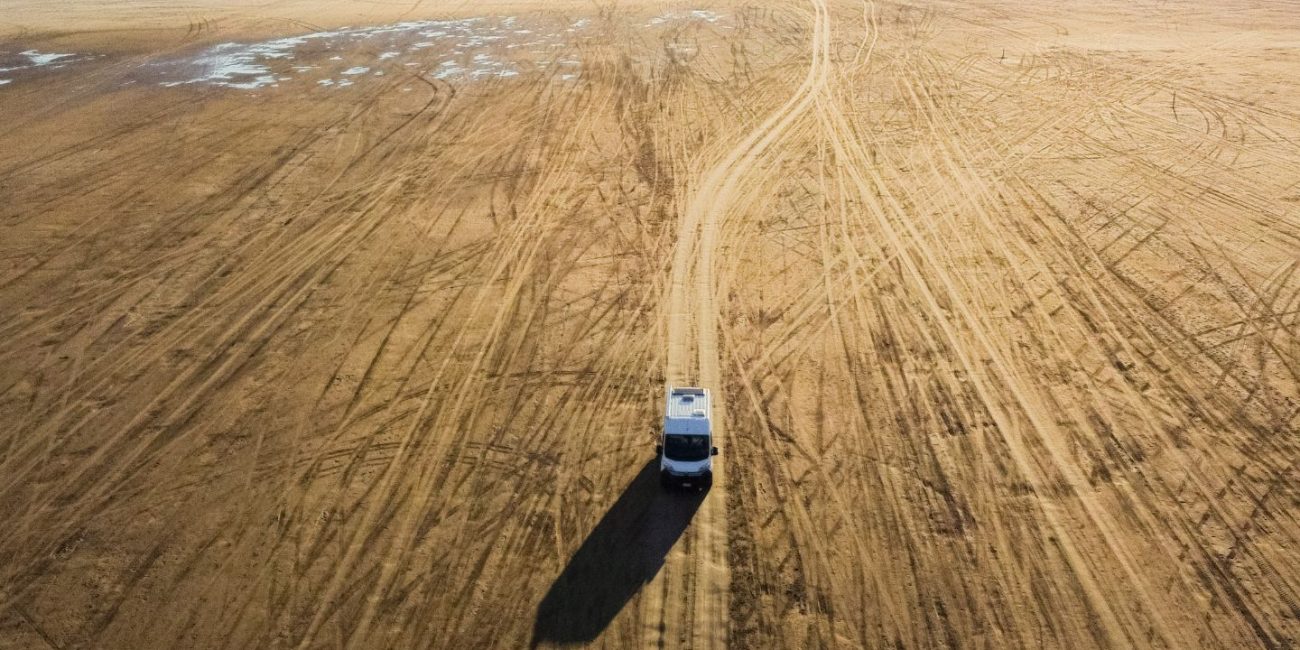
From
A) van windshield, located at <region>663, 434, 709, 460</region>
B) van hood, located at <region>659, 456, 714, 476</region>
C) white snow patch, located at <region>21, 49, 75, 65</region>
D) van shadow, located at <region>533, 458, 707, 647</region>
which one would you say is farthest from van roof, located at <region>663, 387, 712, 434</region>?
white snow patch, located at <region>21, 49, 75, 65</region>

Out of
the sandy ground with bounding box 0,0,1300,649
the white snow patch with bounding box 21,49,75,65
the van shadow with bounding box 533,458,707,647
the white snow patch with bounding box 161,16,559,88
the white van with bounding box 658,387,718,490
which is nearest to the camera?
the van shadow with bounding box 533,458,707,647

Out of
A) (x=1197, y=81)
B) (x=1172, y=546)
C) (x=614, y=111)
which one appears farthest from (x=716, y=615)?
(x=1197, y=81)

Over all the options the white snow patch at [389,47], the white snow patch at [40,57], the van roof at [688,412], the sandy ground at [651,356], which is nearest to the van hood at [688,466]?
the van roof at [688,412]

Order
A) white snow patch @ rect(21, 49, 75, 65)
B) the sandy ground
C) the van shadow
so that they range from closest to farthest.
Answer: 1. the van shadow
2. the sandy ground
3. white snow patch @ rect(21, 49, 75, 65)

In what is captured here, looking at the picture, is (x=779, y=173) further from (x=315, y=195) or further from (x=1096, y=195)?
(x=315, y=195)

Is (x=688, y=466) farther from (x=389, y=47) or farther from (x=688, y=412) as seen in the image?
(x=389, y=47)

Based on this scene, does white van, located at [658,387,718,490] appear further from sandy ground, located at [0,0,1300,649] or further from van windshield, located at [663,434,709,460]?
sandy ground, located at [0,0,1300,649]
